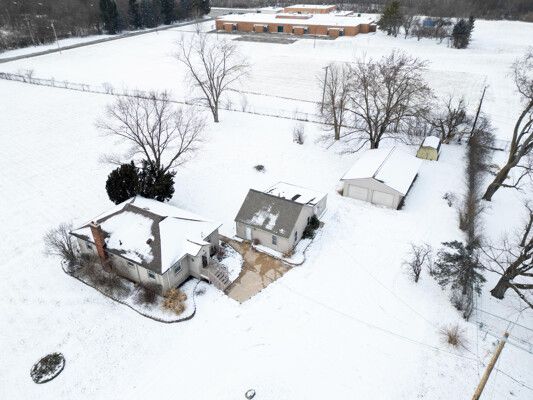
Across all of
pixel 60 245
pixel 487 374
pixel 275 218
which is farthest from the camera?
pixel 275 218

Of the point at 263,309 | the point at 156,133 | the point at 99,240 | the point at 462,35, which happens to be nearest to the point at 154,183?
the point at 99,240

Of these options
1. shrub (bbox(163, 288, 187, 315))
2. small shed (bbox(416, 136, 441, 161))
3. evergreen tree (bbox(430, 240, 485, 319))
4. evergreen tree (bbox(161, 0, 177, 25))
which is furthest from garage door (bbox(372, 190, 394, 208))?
evergreen tree (bbox(161, 0, 177, 25))

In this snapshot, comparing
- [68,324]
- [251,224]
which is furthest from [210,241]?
[68,324]

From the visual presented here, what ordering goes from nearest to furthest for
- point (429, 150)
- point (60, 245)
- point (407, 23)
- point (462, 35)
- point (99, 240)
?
point (99, 240) < point (60, 245) < point (429, 150) < point (462, 35) < point (407, 23)

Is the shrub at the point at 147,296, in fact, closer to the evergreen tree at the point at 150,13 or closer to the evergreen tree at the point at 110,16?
the evergreen tree at the point at 110,16

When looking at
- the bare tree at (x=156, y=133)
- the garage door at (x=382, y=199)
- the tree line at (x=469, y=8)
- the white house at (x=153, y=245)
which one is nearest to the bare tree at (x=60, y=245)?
the white house at (x=153, y=245)

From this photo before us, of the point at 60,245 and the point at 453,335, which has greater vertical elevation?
the point at 60,245

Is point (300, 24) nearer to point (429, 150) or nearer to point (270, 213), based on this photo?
point (429, 150)
